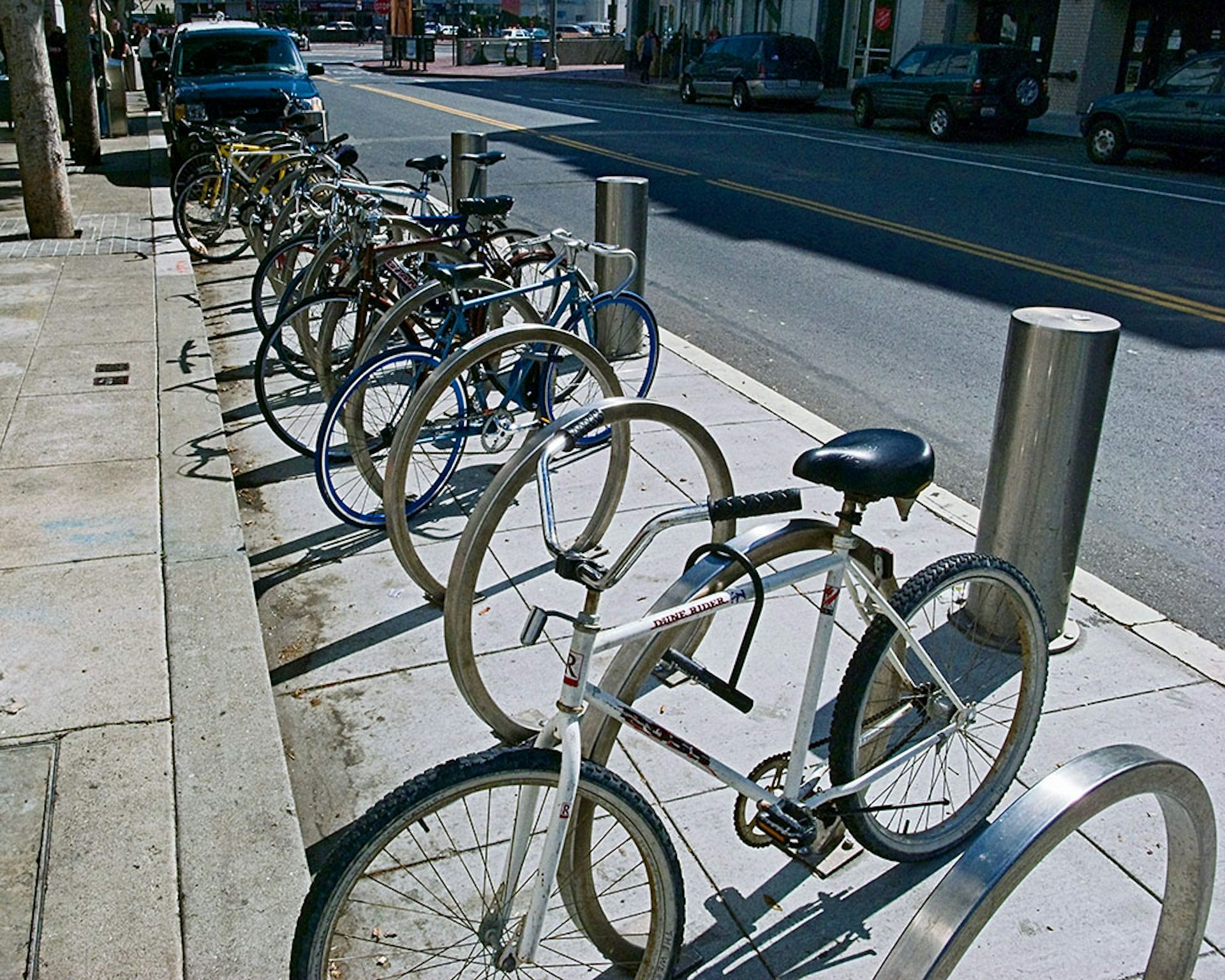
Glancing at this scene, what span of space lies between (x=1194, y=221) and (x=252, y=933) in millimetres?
13267

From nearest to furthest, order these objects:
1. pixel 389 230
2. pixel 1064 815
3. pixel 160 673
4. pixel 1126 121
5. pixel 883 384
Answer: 1. pixel 1064 815
2. pixel 160 673
3. pixel 389 230
4. pixel 883 384
5. pixel 1126 121

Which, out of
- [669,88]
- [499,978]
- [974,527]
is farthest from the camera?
[669,88]

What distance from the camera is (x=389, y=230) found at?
7000mm

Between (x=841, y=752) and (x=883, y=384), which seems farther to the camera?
(x=883, y=384)

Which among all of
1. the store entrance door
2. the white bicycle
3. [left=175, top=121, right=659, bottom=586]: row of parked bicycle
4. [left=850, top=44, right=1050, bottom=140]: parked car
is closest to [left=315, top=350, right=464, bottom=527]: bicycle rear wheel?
[left=175, top=121, right=659, bottom=586]: row of parked bicycle

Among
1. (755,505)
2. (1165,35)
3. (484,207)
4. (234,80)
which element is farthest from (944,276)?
(1165,35)

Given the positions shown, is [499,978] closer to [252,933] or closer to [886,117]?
[252,933]

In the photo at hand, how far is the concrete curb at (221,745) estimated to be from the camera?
9.50ft

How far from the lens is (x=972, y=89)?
71.9ft

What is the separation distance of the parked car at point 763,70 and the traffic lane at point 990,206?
22.2ft

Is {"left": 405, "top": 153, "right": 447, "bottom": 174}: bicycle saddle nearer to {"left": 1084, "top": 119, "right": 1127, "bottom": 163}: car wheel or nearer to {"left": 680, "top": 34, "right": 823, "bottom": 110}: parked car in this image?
{"left": 1084, "top": 119, "right": 1127, "bottom": 163}: car wheel

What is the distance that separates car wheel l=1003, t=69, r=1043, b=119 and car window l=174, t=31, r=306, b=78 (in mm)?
12802

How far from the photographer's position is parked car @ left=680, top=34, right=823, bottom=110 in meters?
28.5

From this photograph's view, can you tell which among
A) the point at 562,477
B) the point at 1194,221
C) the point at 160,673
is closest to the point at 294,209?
the point at 562,477
